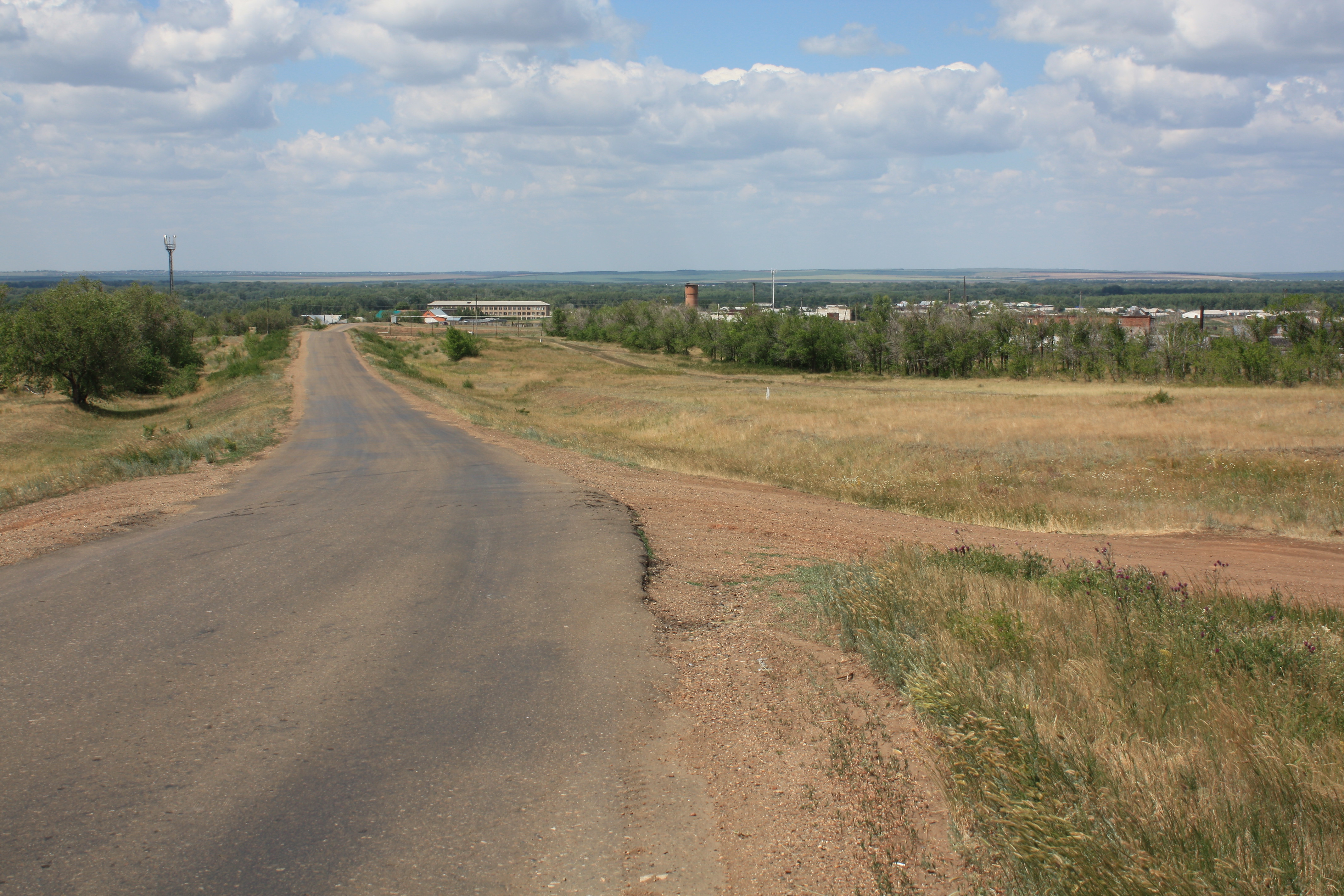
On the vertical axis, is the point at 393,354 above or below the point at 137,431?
above

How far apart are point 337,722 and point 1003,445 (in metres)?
29.8

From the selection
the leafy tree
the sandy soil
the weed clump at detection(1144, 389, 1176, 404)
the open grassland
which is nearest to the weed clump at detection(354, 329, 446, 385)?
the open grassland

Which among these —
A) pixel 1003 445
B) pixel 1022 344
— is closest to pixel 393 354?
pixel 1022 344

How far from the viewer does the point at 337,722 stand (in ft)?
19.0

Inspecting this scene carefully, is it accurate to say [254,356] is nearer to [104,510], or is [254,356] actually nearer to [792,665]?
[104,510]

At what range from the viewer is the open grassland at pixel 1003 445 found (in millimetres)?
20203

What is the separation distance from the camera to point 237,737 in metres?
5.48

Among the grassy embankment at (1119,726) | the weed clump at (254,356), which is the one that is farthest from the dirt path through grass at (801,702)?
the weed clump at (254,356)

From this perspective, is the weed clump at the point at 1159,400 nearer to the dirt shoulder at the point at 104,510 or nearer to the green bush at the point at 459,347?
the dirt shoulder at the point at 104,510

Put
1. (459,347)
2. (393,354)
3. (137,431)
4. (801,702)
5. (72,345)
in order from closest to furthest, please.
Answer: (801,702) → (137,431) → (72,345) → (393,354) → (459,347)

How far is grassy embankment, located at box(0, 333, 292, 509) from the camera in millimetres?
19094

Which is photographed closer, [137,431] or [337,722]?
[337,722]

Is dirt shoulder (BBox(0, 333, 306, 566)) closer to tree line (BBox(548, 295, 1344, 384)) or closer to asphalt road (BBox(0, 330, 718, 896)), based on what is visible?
asphalt road (BBox(0, 330, 718, 896))

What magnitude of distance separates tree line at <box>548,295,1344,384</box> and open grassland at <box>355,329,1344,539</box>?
8021 millimetres
